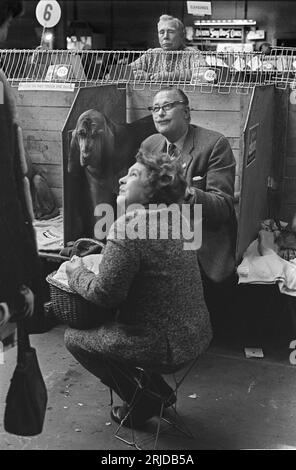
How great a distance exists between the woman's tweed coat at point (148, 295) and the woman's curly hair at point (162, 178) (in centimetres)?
6

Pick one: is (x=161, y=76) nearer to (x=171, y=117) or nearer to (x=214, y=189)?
(x=171, y=117)

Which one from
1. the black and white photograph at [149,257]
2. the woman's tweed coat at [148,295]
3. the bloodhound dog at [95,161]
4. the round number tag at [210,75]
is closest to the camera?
the black and white photograph at [149,257]

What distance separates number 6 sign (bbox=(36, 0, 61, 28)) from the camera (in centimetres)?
431

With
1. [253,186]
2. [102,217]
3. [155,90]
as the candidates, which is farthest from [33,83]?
[253,186]

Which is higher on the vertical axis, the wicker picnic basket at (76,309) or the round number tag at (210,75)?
the round number tag at (210,75)

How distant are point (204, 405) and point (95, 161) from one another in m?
1.52

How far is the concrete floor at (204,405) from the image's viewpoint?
2.87 m

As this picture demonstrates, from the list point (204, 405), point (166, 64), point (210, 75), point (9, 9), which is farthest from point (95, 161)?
point (9, 9)

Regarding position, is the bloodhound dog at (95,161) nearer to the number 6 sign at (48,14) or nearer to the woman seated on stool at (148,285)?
the number 6 sign at (48,14)

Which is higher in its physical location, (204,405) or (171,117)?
(171,117)

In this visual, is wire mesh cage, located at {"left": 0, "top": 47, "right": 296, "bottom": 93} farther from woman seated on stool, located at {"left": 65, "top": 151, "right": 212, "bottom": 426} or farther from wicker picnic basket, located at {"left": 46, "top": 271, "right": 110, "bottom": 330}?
wicker picnic basket, located at {"left": 46, "top": 271, "right": 110, "bottom": 330}

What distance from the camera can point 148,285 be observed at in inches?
102

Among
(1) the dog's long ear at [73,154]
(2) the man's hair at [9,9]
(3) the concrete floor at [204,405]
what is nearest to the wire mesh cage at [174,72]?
(1) the dog's long ear at [73,154]

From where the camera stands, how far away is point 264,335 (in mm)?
3971
